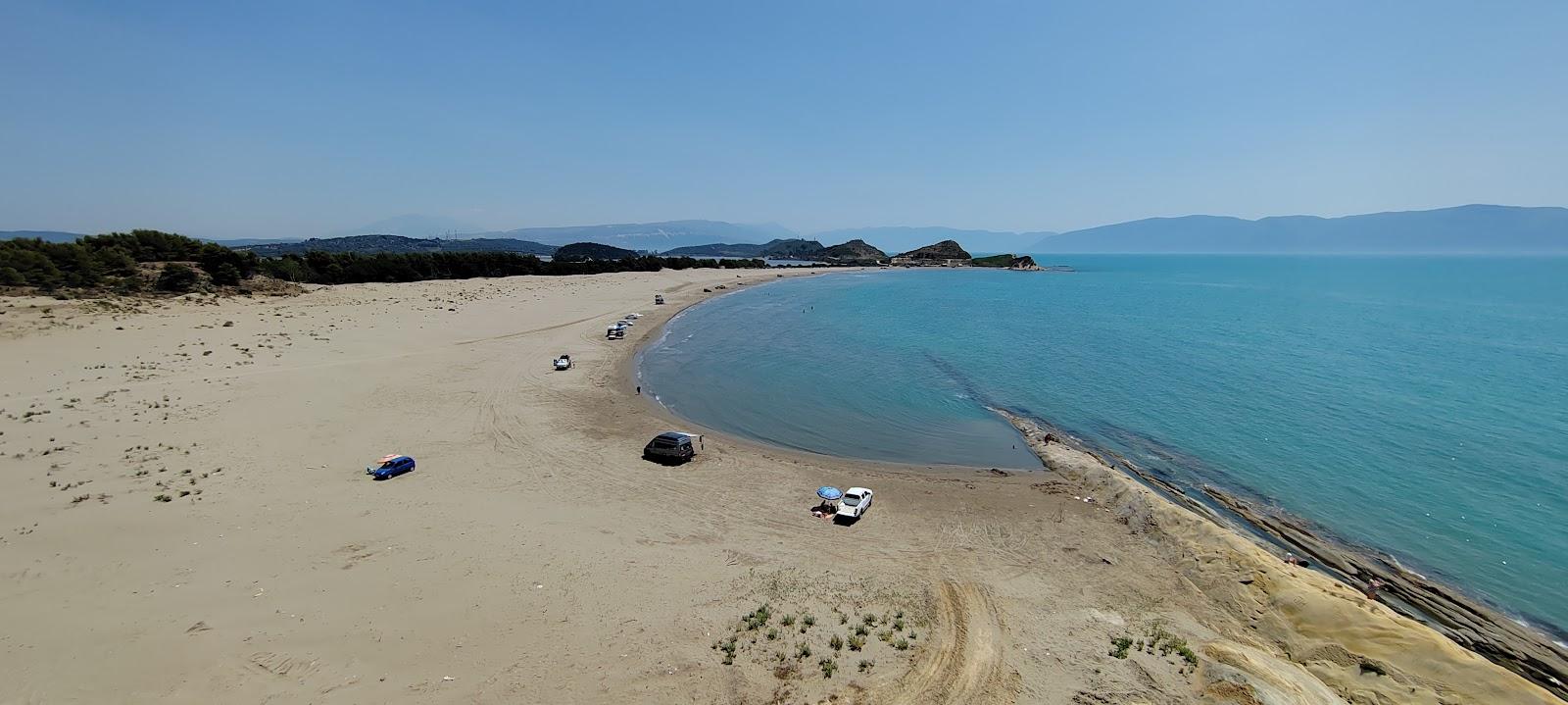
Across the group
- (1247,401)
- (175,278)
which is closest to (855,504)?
(1247,401)

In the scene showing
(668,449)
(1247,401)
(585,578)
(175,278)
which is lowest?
(1247,401)

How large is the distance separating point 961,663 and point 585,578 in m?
9.84

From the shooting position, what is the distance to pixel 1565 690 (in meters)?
14.2

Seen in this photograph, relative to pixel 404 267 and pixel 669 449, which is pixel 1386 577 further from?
pixel 404 267

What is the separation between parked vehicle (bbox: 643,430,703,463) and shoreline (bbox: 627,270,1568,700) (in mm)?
4238

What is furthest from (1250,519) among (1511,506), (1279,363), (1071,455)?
(1279,363)

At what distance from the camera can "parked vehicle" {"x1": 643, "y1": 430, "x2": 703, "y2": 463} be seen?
25344 millimetres

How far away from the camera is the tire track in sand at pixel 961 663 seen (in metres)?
12.0

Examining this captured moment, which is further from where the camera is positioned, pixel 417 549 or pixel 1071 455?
pixel 1071 455

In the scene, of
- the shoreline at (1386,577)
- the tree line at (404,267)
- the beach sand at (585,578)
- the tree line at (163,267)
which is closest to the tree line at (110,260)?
the tree line at (163,267)

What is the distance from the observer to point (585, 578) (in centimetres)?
1597

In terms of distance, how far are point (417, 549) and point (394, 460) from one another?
677cm

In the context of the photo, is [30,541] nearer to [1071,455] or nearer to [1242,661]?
[1242,661]

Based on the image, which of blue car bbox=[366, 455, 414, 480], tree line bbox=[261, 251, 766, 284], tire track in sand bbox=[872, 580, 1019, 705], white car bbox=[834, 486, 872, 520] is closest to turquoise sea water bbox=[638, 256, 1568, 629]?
white car bbox=[834, 486, 872, 520]
